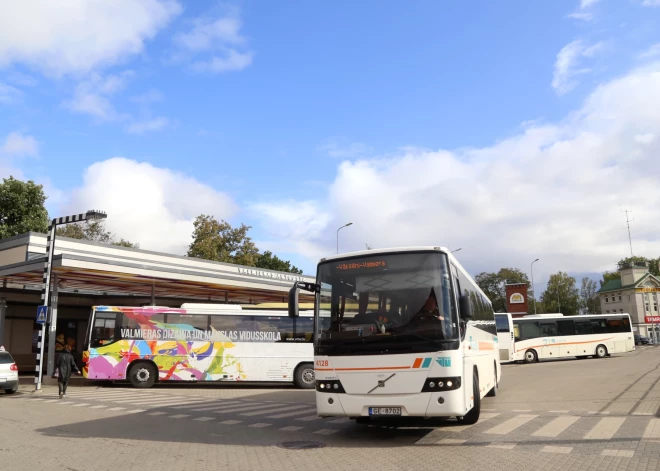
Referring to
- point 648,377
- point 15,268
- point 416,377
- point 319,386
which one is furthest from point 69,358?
point 648,377

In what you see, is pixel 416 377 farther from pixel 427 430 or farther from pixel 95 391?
pixel 95 391


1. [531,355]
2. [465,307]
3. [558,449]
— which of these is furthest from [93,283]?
[531,355]

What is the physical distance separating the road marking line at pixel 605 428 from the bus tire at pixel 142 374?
15.6 metres

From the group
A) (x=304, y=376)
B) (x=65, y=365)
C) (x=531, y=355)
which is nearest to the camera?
(x=65, y=365)

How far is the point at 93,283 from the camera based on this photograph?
93.0 ft

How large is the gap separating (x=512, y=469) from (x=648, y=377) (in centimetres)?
1694

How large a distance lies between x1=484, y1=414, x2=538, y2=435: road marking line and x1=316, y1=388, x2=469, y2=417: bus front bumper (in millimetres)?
1407

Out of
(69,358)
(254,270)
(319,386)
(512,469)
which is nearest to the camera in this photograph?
(512,469)

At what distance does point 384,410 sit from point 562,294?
357 ft

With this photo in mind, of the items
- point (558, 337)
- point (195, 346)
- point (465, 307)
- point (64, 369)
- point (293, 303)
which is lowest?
point (64, 369)

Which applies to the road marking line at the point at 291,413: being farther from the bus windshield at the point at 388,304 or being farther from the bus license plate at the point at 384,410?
the bus license plate at the point at 384,410

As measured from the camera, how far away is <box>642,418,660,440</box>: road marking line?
8849 mm

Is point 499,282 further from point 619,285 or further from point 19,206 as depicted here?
point 19,206

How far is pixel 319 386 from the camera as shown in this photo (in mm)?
9328
